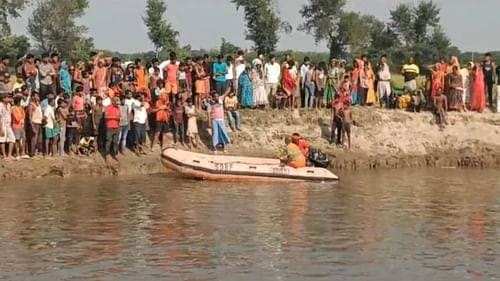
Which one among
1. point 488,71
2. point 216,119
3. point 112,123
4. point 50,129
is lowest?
point 50,129

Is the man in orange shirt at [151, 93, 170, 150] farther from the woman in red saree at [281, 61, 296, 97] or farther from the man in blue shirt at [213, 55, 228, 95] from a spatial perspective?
the woman in red saree at [281, 61, 296, 97]

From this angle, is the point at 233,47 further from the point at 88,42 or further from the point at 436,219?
the point at 436,219

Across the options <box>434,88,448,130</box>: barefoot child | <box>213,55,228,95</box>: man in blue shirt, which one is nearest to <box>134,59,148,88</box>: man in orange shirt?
<box>213,55,228,95</box>: man in blue shirt

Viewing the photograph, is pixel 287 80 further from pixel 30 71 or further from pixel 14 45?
pixel 14 45

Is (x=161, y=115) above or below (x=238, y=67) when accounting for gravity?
below

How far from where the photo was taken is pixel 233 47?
49.7m

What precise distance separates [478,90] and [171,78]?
31.2ft

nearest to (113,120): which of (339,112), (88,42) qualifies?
(339,112)

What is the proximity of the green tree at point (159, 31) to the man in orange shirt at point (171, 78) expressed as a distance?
21.8 metres

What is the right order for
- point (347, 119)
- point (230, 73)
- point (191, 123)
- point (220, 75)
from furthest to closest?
point (230, 73) → point (347, 119) → point (220, 75) → point (191, 123)

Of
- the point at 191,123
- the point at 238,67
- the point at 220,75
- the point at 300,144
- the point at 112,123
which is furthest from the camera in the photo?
the point at 238,67

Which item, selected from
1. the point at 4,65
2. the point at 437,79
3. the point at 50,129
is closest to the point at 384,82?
the point at 437,79

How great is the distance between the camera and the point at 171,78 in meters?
25.0

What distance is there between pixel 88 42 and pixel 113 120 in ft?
106
